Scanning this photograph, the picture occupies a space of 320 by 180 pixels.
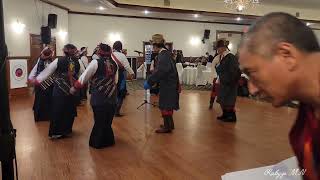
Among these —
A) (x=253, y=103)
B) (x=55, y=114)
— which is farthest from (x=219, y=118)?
(x=55, y=114)

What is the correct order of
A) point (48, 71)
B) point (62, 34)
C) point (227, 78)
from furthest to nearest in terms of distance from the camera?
1. point (62, 34)
2. point (227, 78)
3. point (48, 71)

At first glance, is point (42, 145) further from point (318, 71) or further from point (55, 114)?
point (318, 71)

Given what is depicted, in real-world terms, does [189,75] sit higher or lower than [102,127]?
higher

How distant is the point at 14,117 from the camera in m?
6.13

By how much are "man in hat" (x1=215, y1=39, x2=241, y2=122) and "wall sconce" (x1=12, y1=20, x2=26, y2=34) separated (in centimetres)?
596

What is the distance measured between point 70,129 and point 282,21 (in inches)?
179

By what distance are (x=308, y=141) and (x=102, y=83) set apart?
366cm

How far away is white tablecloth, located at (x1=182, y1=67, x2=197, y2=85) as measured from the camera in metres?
12.3

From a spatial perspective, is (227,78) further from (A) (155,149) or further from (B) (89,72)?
(B) (89,72)

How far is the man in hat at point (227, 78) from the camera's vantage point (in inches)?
226

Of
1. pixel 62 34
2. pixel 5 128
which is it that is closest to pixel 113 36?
pixel 62 34

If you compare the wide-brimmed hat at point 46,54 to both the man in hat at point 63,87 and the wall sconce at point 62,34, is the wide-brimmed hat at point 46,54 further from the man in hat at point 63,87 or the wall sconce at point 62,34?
the wall sconce at point 62,34

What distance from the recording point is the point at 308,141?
2.38 feet

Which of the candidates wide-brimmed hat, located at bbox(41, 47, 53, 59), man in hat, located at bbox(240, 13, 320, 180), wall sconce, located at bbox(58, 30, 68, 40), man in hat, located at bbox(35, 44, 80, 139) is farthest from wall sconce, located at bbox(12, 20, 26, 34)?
man in hat, located at bbox(240, 13, 320, 180)
